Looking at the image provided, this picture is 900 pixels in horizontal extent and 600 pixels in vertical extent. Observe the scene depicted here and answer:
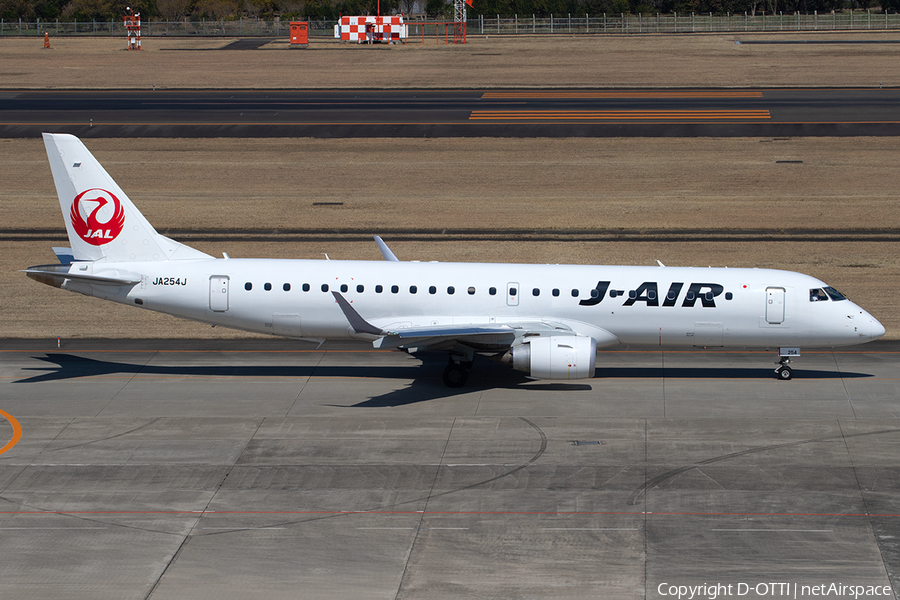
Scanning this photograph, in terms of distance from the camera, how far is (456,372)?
33.7 meters

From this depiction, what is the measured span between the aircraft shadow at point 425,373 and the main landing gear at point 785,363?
0.46 m

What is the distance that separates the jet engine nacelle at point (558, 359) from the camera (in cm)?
3147

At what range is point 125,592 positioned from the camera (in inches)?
829

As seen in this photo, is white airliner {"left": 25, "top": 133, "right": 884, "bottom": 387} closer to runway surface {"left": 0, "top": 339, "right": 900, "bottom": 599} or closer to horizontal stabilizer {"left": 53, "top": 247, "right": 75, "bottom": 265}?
horizontal stabilizer {"left": 53, "top": 247, "right": 75, "bottom": 265}

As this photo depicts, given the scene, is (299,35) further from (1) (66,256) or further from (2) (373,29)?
(1) (66,256)

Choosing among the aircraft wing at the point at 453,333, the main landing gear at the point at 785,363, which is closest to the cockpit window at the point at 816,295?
the main landing gear at the point at 785,363

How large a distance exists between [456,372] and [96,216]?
45.6 ft

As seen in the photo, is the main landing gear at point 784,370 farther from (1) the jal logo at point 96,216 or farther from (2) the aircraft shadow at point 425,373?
(1) the jal logo at point 96,216

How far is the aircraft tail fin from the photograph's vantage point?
3462cm

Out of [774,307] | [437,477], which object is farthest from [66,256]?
[774,307]

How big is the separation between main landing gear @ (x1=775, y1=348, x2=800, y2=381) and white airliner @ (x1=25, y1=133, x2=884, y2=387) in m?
0.05

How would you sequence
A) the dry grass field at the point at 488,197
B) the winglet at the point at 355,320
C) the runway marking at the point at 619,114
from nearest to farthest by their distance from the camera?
the winglet at the point at 355,320 → the dry grass field at the point at 488,197 → the runway marking at the point at 619,114

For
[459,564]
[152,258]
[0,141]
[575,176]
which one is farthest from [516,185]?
[459,564]

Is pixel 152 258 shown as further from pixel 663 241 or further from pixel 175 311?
pixel 663 241
